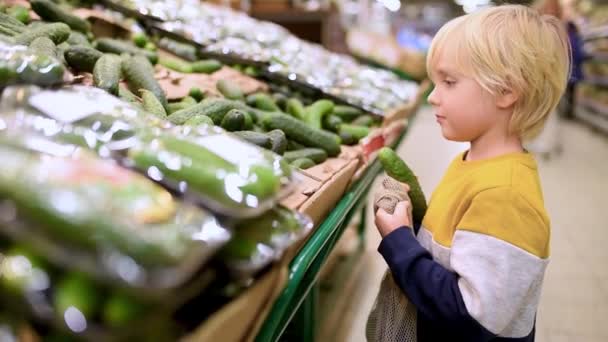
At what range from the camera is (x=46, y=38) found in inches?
63.9

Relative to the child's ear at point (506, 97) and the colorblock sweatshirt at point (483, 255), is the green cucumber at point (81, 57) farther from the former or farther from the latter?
the child's ear at point (506, 97)

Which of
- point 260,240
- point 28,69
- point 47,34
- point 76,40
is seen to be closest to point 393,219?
point 260,240

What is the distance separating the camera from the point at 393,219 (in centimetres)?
131

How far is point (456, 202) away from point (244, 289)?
62 centimetres

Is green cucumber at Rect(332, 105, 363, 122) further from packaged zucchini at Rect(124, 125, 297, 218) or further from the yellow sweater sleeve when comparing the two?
packaged zucchini at Rect(124, 125, 297, 218)

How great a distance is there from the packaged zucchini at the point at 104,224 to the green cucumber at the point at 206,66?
66.2 inches

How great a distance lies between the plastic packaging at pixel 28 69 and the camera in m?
0.98

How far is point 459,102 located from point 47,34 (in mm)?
1326

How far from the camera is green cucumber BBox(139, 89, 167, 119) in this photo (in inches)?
56.3

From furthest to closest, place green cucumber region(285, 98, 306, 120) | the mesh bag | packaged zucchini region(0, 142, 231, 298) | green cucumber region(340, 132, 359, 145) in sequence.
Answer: green cucumber region(285, 98, 306, 120) → green cucumber region(340, 132, 359, 145) → the mesh bag → packaged zucchini region(0, 142, 231, 298)

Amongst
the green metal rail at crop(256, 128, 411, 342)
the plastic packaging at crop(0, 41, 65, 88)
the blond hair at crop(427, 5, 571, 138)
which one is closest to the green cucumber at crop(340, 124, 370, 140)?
the green metal rail at crop(256, 128, 411, 342)

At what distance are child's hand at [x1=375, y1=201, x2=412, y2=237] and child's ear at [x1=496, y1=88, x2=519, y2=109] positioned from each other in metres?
0.34

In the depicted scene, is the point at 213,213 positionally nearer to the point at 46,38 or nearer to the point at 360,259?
the point at 46,38

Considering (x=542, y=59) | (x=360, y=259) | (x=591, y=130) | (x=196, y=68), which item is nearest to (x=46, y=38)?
(x=196, y=68)
